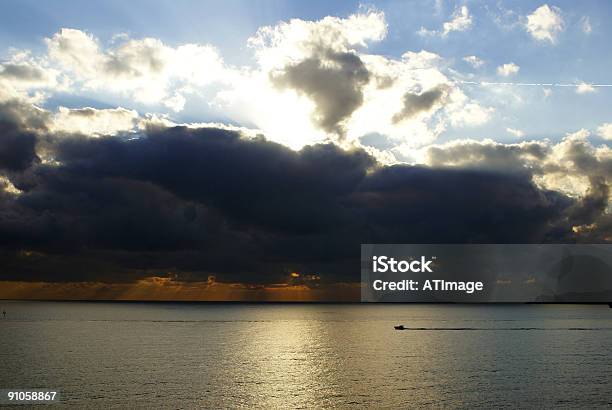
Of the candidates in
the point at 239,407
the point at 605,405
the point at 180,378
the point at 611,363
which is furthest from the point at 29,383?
the point at 611,363

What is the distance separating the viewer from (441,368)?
12494 cm

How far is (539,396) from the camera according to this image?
91500 mm

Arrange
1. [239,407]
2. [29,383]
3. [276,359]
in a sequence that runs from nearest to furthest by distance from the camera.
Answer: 1. [239,407]
2. [29,383]
3. [276,359]

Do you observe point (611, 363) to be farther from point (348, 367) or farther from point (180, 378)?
point (180, 378)

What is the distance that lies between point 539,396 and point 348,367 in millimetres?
46844

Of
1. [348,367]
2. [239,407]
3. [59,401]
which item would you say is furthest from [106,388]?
[348,367]

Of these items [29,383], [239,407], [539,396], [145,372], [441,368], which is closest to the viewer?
[239,407]

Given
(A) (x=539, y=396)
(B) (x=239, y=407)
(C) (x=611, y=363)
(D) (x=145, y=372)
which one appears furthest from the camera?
(C) (x=611, y=363)

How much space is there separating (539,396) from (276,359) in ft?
234

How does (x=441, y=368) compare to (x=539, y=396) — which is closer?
(x=539, y=396)

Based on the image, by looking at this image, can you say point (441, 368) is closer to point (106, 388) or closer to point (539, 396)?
point (539, 396)

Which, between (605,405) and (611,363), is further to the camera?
(611,363)

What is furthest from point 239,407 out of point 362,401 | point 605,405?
point 605,405

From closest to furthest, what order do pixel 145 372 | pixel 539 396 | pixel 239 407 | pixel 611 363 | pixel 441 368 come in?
pixel 239 407, pixel 539 396, pixel 145 372, pixel 441 368, pixel 611 363
